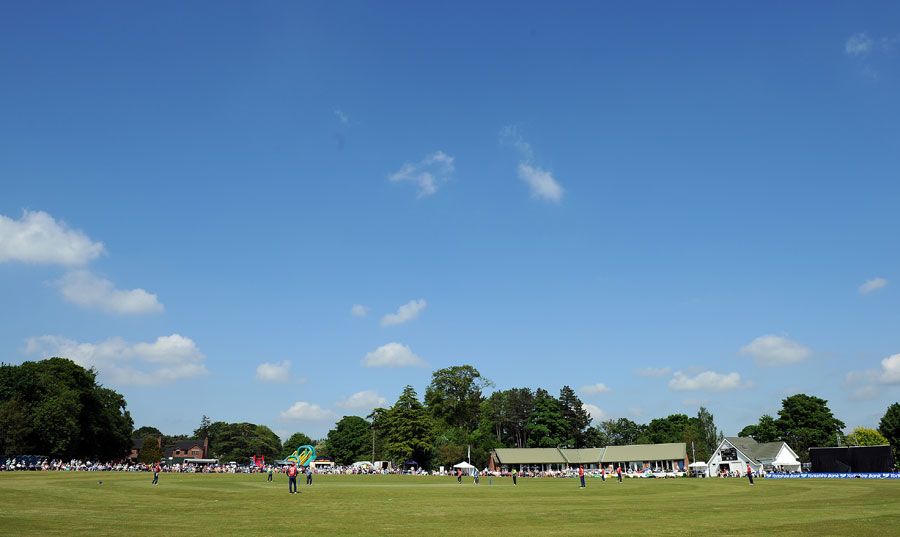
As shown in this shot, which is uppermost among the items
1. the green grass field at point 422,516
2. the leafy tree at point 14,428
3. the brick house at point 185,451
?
the leafy tree at point 14,428

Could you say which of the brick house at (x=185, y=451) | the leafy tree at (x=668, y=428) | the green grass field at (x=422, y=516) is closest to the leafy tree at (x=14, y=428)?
the green grass field at (x=422, y=516)

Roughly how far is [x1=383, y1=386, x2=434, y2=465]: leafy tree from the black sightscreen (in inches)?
2512

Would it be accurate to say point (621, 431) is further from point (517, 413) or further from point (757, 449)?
point (757, 449)

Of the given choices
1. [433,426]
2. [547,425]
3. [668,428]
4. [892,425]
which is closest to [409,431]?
[433,426]

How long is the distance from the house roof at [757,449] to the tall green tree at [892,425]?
2730 centimetres

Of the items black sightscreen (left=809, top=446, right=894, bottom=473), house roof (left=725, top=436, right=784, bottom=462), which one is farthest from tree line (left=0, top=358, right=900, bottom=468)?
black sightscreen (left=809, top=446, right=894, bottom=473)

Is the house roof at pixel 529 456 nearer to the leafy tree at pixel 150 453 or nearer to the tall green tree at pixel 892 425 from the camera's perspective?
the tall green tree at pixel 892 425

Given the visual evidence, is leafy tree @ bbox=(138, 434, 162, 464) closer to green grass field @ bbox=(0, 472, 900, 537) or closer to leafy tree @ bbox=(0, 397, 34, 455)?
leafy tree @ bbox=(0, 397, 34, 455)

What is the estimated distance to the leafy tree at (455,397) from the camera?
491ft

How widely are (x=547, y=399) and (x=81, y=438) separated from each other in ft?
297

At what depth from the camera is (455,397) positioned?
150875mm

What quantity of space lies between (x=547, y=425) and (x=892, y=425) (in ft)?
219

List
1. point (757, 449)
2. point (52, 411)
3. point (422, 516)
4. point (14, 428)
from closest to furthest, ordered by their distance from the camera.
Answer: point (422, 516)
point (14, 428)
point (52, 411)
point (757, 449)

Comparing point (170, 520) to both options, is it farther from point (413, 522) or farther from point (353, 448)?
point (353, 448)
